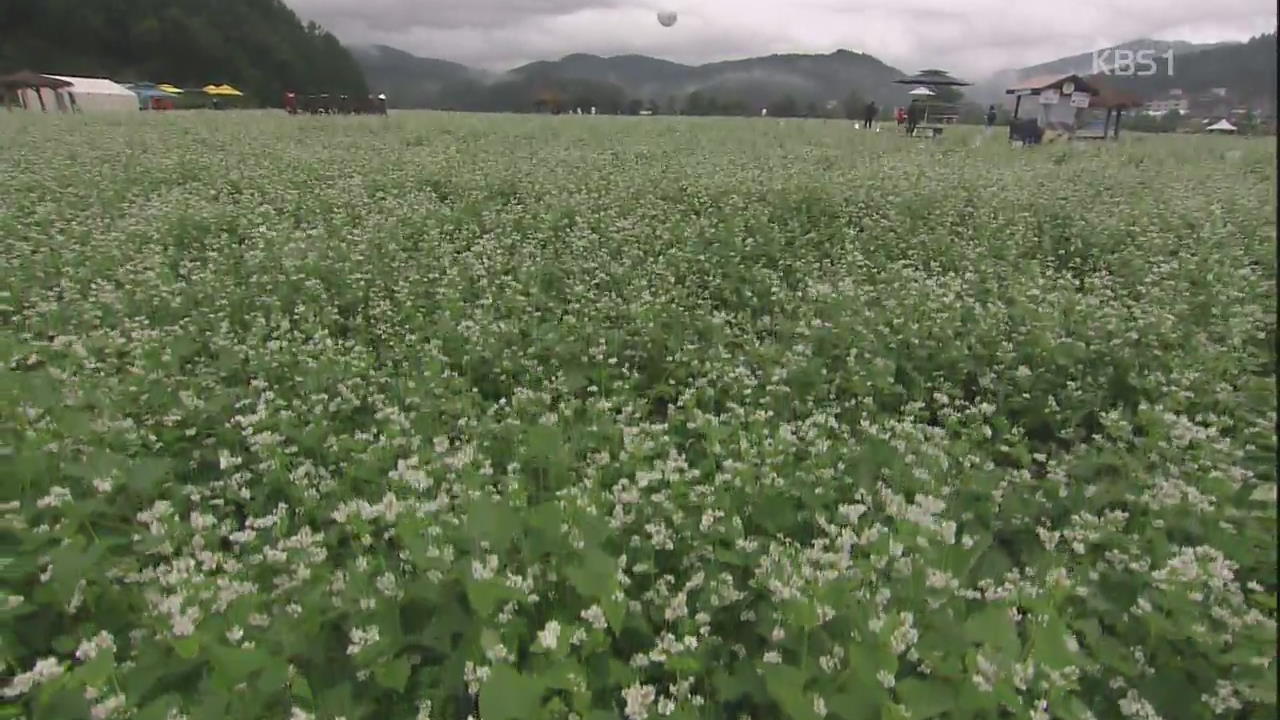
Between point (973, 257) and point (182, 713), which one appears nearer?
point (182, 713)

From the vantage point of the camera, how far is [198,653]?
7.68ft

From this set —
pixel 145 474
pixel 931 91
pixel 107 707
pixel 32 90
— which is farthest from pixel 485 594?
pixel 32 90

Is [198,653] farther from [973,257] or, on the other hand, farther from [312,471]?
[973,257]

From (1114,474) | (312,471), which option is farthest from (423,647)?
(1114,474)

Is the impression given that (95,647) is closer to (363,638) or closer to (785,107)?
(363,638)

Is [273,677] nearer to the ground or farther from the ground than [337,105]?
nearer to the ground

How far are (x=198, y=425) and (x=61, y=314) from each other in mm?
2443

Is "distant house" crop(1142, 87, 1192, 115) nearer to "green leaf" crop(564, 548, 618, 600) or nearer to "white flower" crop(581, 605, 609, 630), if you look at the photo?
"green leaf" crop(564, 548, 618, 600)

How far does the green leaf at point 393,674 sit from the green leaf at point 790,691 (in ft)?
3.51

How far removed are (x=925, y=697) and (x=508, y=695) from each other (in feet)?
3.77

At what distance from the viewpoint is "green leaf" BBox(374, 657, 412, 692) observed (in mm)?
2299

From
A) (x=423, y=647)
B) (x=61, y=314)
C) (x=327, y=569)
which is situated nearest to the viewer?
(x=423, y=647)

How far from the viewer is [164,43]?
6631 cm

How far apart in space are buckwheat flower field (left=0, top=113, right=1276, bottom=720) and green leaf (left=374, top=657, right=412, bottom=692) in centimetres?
1
